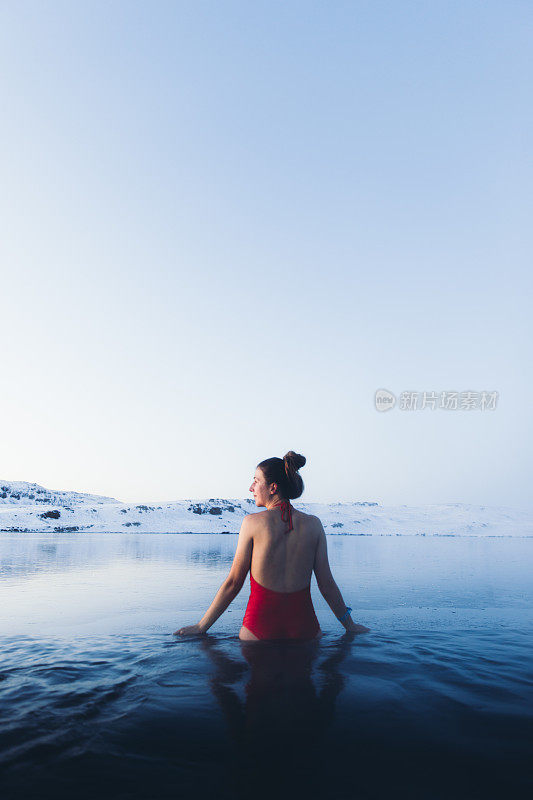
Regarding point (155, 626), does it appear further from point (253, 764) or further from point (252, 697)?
point (253, 764)

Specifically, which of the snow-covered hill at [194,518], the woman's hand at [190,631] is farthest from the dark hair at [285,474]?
the snow-covered hill at [194,518]

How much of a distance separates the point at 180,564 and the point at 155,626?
1019cm

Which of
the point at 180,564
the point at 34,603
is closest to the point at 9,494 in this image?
the point at 180,564

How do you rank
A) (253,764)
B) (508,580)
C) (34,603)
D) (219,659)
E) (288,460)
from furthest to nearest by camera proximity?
(508,580) < (34,603) < (288,460) < (219,659) < (253,764)

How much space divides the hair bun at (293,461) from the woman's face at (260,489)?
0.94ft

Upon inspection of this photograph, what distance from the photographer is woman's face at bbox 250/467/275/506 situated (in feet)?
15.9

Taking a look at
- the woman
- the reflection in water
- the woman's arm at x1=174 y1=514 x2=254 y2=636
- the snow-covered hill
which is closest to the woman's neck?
the woman

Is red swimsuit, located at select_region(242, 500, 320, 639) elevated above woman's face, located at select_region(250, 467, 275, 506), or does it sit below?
below

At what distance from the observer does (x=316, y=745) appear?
263 cm

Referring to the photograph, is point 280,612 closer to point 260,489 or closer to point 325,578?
point 325,578

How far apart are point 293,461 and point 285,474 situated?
192mm

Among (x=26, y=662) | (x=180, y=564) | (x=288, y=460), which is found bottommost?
(x=180, y=564)

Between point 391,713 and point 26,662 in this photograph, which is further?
point 26,662

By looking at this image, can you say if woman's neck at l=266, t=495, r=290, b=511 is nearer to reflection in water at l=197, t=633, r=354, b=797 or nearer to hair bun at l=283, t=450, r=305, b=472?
hair bun at l=283, t=450, r=305, b=472
